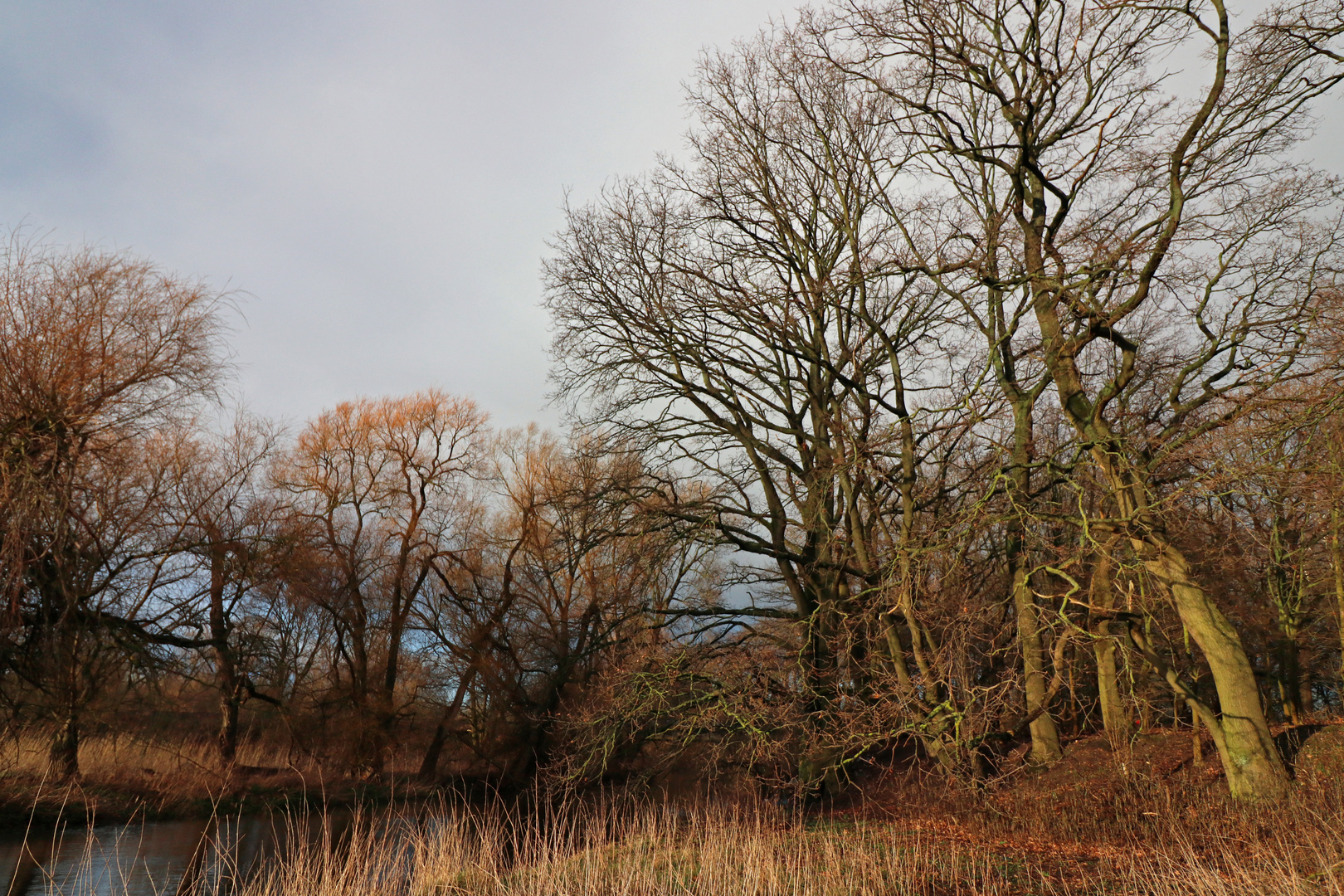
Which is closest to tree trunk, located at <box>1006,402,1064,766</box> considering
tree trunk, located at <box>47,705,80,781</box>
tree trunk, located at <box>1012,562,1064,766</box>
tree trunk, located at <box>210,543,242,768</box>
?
tree trunk, located at <box>1012,562,1064,766</box>

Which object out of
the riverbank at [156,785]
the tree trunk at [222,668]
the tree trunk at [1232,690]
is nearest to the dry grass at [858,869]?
the tree trunk at [1232,690]

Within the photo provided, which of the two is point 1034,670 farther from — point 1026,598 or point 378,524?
point 378,524

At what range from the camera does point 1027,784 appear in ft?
39.7

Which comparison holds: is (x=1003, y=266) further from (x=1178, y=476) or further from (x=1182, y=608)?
(x=1182, y=608)

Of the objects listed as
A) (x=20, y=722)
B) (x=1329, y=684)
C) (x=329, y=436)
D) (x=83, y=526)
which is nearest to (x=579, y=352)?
(x=83, y=526)

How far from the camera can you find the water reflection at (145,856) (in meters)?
10.1

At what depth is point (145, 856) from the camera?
12.9 meters

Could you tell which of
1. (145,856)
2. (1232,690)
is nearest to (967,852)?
(1232,690)

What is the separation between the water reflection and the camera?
10.1 m

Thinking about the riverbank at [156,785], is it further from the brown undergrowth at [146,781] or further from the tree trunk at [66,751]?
the tree trunk at [66,751]

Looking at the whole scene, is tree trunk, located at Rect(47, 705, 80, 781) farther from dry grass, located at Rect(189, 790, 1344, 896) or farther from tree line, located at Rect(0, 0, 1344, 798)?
dry grass, located at Rect(189, 790, 1344, 896)

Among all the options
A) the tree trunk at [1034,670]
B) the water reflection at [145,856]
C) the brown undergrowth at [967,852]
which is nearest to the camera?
the brown undergrowth at [967,852]

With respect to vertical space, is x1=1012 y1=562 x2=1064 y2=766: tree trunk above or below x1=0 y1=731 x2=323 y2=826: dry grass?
above

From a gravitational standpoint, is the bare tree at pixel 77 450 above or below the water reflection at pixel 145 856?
above
